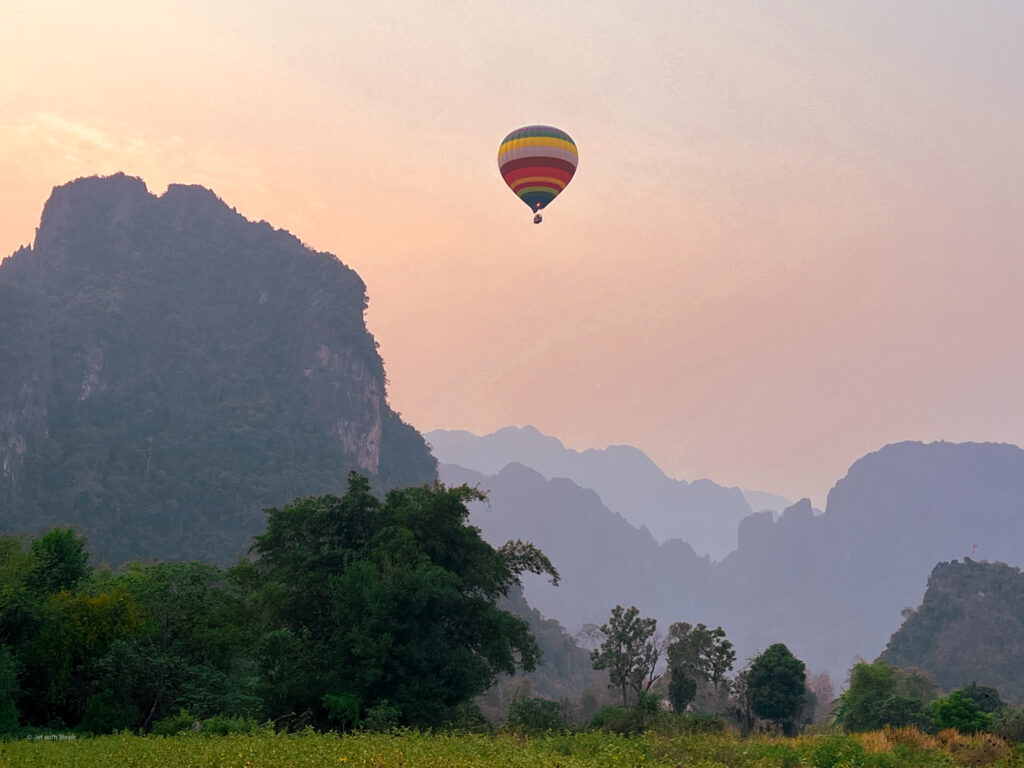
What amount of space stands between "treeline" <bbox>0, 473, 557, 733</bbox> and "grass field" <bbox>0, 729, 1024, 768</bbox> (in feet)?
23.1

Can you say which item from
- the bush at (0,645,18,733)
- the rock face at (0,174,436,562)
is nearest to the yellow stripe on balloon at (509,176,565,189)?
the bush at (0,645,18,733)

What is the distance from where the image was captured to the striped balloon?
48.3 m

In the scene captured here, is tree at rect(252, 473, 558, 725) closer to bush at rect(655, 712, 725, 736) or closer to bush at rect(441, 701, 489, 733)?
bush at rect(441, 701, 489, 733)

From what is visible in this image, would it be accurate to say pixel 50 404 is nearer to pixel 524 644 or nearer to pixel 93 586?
pixel 93 586

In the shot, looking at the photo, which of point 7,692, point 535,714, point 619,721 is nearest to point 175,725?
point 7,692

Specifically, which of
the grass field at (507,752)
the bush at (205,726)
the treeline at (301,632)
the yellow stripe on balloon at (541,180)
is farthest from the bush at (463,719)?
the yellow stripe on balloon at (541,180)

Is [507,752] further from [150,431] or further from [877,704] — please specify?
[150,431]

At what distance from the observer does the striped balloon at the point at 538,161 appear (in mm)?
48281

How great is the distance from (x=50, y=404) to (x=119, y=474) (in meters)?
22.5

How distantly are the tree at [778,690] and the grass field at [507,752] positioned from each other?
22.9 metres

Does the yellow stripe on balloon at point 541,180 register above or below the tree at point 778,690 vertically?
above

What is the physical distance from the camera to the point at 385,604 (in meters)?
28.9

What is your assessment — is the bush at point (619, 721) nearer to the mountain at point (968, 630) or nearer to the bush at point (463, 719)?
the bush at point (463, 719)

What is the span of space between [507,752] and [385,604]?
44.7ft
